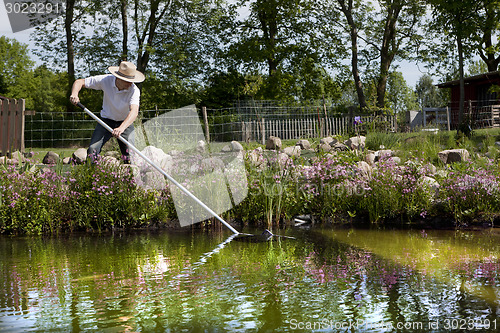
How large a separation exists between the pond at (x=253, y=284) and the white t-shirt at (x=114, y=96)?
5.88 feet

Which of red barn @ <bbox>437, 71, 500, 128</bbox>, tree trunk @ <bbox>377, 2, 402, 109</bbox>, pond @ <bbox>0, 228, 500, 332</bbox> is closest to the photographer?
pond @ <bbox>0, 228, 500, 332</bbox>

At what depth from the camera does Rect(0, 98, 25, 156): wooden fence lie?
41.8 ft

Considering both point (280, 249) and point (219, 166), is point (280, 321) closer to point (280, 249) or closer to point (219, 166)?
point (280, 249)

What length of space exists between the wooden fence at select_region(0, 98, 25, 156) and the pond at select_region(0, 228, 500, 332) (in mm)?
7716

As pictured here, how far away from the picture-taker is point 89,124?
1984 centimetres

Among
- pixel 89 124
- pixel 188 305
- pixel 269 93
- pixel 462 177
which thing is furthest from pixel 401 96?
pixel 188 305

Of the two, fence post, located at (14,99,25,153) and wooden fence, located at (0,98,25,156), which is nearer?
wooden fence, located at (0,98,25,156)

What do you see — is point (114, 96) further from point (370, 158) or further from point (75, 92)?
point (370, 158)

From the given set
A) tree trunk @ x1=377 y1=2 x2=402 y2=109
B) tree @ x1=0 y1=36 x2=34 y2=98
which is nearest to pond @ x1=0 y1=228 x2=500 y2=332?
tree trunk @ x1=377 y1=2 x2=402 y2=109

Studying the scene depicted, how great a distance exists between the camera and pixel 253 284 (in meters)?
3.91

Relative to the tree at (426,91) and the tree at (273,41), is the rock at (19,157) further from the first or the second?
the tree at (426,91)
